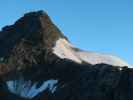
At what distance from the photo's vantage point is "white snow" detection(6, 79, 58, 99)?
609 feet

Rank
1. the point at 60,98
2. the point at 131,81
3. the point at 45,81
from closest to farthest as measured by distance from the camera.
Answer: the point at 131,81 < the point at 60,98 < the point at 45,81

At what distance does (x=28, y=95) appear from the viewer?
18838 centimetres

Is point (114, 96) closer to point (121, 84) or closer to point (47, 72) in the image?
point (121, 84)

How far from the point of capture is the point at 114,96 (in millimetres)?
151750

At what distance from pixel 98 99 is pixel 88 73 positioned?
20130 mm

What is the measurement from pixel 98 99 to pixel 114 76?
822 centimetres

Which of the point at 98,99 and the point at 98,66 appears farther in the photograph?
the point at 98,66

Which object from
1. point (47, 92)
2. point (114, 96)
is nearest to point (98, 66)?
point (47, 92)

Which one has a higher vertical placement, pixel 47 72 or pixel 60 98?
pixel 47 72

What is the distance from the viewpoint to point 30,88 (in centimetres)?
19350

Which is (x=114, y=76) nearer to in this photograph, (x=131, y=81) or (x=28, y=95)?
(x=131, y=81)

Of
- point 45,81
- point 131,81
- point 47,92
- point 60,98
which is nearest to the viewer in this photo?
point 131,81

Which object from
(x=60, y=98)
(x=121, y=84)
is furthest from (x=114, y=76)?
(x=60, y=98)

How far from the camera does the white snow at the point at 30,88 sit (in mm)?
185525
